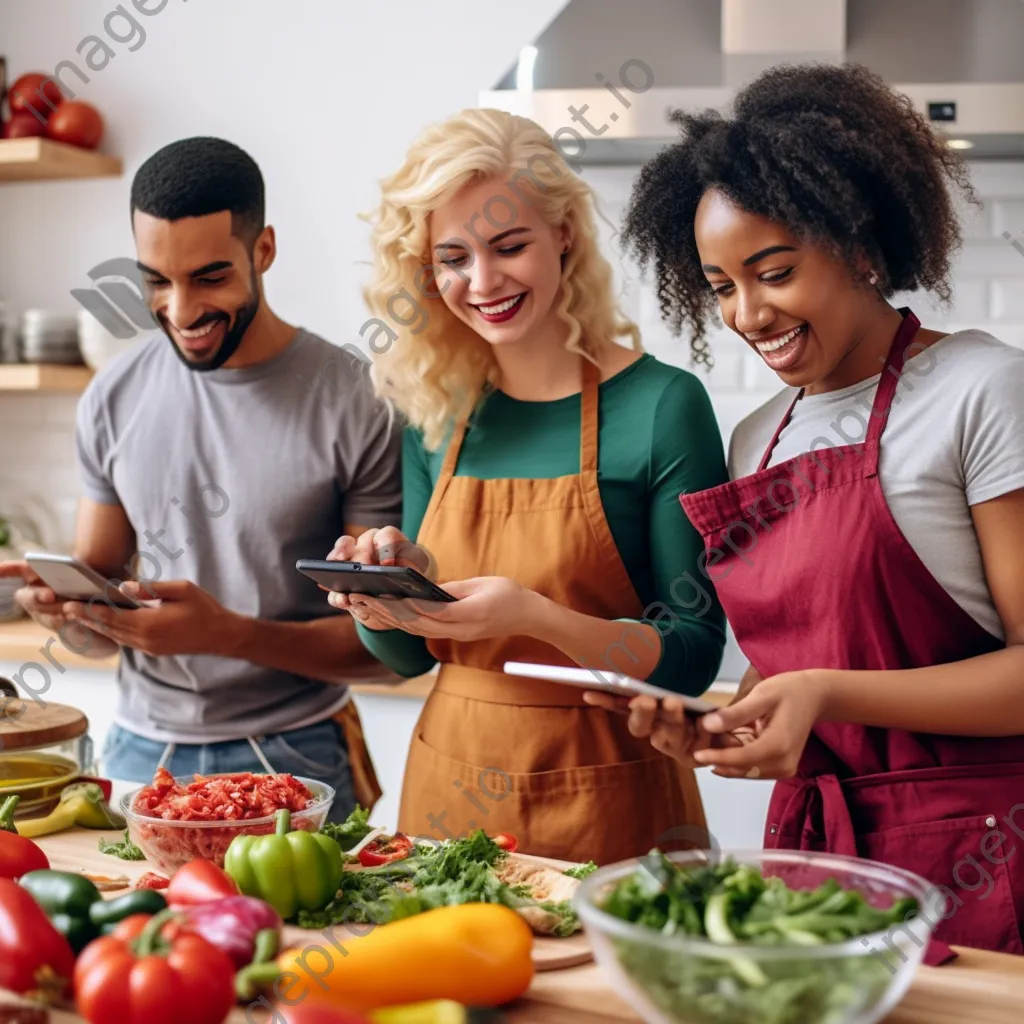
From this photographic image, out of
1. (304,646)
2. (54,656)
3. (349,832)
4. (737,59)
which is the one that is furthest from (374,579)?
(54,656)

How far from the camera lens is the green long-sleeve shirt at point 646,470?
5.70 feet

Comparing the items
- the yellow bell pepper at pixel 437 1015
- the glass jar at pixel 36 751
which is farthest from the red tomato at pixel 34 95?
the yellow bell pepper at pixel 437 1015

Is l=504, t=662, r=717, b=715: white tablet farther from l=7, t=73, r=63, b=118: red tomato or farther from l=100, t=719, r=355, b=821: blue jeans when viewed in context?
l=7, t=73, r=63, b=118: red tomato

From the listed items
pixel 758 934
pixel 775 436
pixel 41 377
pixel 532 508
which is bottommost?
pixel 758 934

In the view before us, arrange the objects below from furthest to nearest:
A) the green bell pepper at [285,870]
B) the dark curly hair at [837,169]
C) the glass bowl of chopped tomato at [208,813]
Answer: the dark curly hair at [837,169]
the glass bowl of chopped tomato at [208,813]
the green bell pepper at [285,870]

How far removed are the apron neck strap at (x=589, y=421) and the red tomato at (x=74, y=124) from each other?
2.32 meters

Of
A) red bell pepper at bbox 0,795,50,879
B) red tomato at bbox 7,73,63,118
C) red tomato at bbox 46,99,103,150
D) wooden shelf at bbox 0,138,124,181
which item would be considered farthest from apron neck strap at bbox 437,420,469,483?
red tomato at bbox 7,73,63,118

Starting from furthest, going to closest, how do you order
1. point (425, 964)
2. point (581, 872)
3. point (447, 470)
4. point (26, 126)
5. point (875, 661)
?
1. point (26, 126)
2. point (447, 470)
3. point (875, 661)
4. point (581, 872)
5. point (425, 964)

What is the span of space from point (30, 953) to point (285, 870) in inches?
10.5

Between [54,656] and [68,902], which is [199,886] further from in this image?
[54,656]

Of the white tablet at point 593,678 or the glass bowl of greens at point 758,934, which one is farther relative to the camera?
the white tablet at point 593,678

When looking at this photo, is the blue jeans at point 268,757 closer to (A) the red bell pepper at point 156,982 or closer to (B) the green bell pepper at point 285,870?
(B) the green bell pepper at point 285,870

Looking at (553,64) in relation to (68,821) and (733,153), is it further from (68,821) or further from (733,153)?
(68,821)

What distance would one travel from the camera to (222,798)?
1375mm
